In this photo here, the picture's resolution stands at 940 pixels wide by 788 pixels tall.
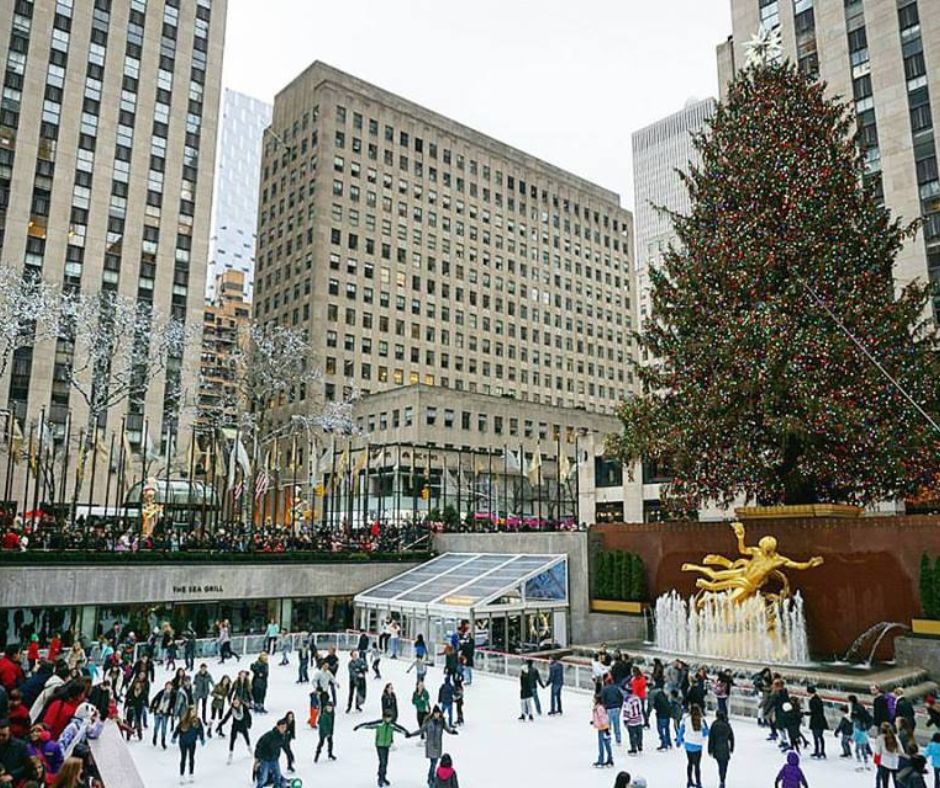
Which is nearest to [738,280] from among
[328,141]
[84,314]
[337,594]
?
[337,594]

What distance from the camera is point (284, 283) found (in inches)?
3455

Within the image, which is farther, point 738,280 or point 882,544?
point 738,280

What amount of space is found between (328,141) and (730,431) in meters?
68.1

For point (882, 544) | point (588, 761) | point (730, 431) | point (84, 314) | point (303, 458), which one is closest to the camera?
point (588, 761)

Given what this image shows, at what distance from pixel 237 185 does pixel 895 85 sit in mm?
164243

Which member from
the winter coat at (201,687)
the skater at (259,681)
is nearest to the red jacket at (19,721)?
the winter coat at (201,687)

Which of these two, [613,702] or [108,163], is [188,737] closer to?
[613,702]

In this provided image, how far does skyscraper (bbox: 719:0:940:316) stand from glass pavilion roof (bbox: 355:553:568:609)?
28.5 m

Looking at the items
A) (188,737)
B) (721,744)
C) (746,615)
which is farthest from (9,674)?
(746,615)

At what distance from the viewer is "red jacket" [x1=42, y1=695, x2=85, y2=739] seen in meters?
13.4

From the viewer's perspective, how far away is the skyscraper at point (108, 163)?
65.4 metres

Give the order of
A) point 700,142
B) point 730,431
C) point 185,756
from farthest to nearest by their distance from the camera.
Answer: point 700,142, point 730,431, point 185,756

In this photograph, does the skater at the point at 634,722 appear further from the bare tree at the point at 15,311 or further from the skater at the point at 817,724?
the bare tree at the point at 15,311

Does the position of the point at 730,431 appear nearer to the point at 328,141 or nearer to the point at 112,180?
the point at 112,180
